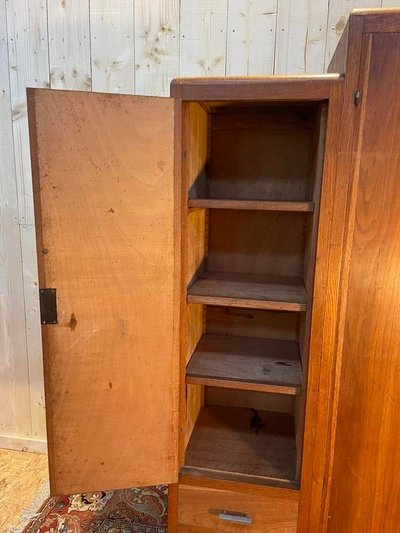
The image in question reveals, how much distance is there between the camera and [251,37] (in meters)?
1.64

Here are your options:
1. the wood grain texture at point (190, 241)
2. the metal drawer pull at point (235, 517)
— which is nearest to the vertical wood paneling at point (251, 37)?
the wood grain texture at point (190, 241)

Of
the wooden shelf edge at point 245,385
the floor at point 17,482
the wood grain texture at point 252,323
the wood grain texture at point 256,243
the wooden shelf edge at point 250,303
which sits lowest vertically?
the floor at point 17,482

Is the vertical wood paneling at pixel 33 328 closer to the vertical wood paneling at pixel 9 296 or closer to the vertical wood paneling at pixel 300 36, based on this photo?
the vertical wood paneling at pixel 9 296

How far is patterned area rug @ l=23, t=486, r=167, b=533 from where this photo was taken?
1.68 meters

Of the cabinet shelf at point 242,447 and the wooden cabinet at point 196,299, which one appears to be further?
the cabinet shelf at point 242,447

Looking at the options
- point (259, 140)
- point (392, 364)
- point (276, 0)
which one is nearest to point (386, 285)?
point (392, 364)

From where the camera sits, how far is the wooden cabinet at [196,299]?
1.07 meters

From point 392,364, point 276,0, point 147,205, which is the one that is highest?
point 276,0

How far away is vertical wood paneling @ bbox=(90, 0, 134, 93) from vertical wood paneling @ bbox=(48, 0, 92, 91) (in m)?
0.03

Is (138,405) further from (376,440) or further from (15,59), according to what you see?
(15,59)

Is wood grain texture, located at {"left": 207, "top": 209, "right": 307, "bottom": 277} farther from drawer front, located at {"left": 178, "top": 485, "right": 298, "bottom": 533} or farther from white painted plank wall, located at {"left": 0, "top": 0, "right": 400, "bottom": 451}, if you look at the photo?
drawer front, located at {"left": 178, "top": 485, "right": 298, "bottom": 533}

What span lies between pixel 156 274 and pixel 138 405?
1.29 feet

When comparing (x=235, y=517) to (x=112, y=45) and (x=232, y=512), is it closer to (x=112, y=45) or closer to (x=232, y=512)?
(x=232, y=512)

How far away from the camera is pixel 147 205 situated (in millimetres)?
1137
